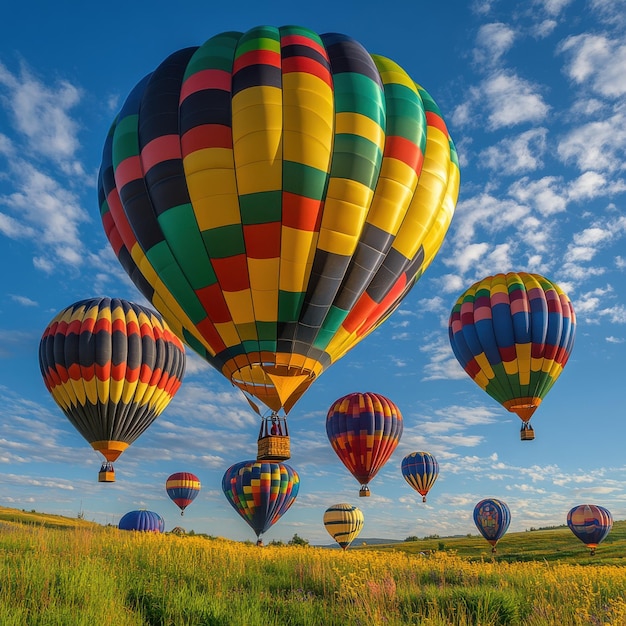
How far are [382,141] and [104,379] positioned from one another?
1984 centimetres

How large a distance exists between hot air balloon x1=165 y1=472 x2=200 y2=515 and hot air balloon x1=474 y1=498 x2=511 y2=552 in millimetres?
28663

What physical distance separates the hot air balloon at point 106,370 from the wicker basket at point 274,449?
1598 cm

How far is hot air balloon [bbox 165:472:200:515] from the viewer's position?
5703 cm

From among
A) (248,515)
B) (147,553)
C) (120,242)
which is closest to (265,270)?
(120,242)

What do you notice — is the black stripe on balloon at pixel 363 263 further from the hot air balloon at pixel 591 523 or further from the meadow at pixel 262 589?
the hot air balloon at pixel 591 523

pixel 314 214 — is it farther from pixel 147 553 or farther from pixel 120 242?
pixel 147 553

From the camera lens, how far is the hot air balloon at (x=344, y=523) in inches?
1864

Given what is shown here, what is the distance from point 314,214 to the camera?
45.3 feet

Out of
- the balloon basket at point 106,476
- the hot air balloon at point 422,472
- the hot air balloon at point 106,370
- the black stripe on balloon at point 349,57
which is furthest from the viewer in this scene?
the hot air balloon at point 422,472

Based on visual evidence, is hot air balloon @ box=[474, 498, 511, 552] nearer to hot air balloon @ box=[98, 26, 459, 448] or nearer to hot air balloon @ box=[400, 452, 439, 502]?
hot air balloon @ box=[400, 452, 439, 502]

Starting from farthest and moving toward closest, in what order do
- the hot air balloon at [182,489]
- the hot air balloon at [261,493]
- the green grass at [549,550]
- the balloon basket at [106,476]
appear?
the hot air balloon at [182,489], the green grass at [549,550], the hot air balloon at [261,493], the balloon basket at [106,476]

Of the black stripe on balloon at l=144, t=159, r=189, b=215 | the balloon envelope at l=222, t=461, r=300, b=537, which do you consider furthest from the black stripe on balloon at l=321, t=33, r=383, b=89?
the balloon envelope at l=222, t=461, r=300, b=537

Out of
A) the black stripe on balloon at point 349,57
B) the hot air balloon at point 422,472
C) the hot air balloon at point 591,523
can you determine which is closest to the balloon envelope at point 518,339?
the black stripe on balloon at point 349,57

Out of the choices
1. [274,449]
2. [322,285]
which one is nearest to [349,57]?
[322,285]
